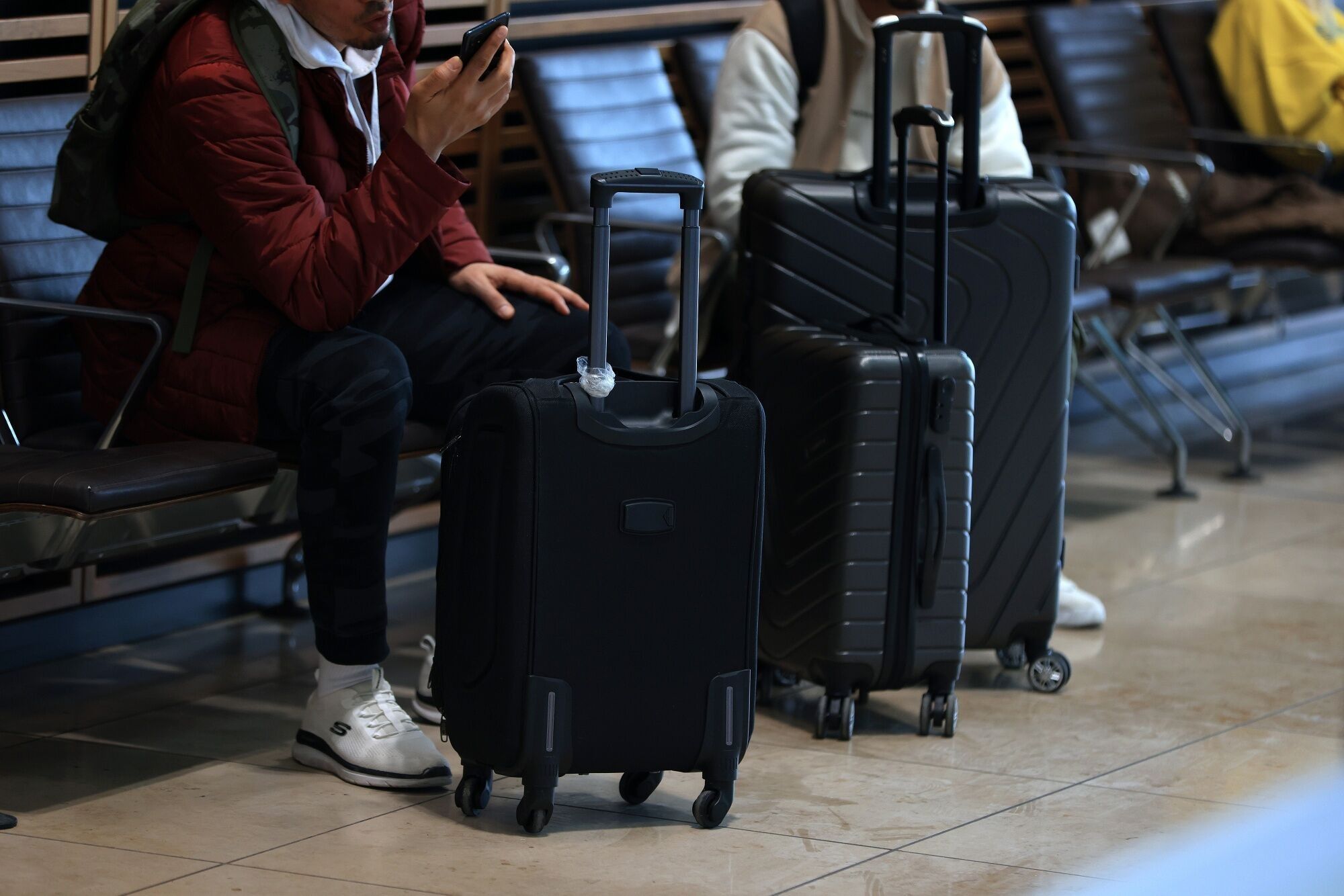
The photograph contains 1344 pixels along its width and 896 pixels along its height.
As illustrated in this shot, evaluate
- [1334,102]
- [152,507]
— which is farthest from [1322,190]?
[152,507]

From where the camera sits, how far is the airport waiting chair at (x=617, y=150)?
402cm

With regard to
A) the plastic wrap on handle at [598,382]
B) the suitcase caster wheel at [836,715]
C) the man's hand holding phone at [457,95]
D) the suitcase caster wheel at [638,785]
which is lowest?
the suitcase caster wheel at [836,715]

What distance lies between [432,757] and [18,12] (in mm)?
1524

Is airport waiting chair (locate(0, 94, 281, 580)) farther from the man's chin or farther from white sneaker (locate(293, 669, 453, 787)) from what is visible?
the man's chin

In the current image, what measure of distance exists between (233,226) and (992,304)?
1237 mm

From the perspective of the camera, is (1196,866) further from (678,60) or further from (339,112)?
(678,60)

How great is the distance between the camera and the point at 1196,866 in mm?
2463

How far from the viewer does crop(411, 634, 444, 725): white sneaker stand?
3002 mm

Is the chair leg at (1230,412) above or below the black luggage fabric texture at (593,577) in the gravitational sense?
below

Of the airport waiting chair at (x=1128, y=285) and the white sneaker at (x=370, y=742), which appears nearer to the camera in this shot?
the white sneaker at (x=370, y=742)

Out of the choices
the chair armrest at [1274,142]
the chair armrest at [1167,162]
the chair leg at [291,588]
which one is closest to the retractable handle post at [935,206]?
the chair leg at [291,588]

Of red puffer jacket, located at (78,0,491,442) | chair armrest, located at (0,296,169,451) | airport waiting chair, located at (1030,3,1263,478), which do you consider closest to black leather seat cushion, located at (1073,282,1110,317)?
airport waiting chair, located at (1030,3,1263,478)

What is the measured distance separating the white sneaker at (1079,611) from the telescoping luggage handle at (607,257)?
1.42 m

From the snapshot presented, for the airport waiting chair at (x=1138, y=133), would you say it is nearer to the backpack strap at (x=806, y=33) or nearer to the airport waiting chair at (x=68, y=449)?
→ the backpack strap at (x=806, y=33)
